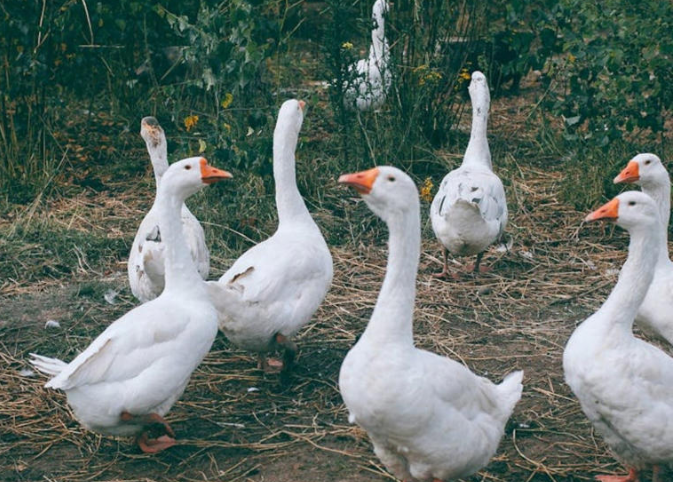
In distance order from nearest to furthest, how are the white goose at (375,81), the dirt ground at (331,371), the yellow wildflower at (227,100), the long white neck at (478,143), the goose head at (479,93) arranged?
the dirt ground at (331,371) → the yellow wildflower at (227,100) → the long white neck at (478,143) → the goose head at (479,93) → the white goose at (375,81)

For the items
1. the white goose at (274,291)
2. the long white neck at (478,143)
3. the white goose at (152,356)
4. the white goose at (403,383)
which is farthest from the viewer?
the long white neck at (478,143)

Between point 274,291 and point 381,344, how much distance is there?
4.82 feet

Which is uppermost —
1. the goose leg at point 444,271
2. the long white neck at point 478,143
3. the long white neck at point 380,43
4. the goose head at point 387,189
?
the goose head at point 387,189

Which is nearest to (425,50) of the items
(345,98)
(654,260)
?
(345,98)

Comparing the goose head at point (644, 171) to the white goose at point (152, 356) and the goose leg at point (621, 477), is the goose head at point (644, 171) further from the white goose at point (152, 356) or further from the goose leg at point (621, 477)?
the white goose at point (152, 356)

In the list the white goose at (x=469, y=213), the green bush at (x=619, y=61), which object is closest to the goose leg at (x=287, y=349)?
the white goose at (x=469, y=213)

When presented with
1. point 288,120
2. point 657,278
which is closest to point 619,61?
point 657,278

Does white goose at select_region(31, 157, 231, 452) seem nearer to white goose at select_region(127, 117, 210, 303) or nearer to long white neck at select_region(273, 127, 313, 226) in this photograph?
white goose at select_region(127, 117, 210, 303)

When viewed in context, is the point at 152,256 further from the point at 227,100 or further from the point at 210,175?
the point at 227,100

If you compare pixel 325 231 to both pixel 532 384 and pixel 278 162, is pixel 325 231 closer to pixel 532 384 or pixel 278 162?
pixel 278 162

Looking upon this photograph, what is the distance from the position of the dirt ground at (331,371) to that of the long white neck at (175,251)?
0.73m

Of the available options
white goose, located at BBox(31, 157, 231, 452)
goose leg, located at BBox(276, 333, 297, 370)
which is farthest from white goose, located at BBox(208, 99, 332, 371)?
white goose, located at BBox(31, 157, 231, 452)

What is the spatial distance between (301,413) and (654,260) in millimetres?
1972

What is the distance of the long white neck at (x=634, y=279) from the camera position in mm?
3963
